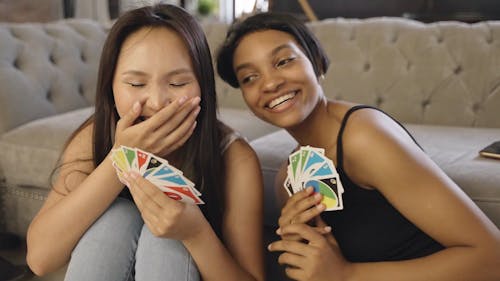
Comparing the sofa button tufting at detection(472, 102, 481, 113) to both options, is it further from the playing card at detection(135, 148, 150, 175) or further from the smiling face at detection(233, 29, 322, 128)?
the playing card at detection(135, 148, 150, 175)

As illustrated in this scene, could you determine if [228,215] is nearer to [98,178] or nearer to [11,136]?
[98,178]

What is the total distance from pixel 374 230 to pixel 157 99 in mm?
614

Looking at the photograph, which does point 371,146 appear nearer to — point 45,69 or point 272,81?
point 272,81

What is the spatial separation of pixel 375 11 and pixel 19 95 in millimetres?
3241

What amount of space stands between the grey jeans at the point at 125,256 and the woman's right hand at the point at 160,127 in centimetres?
20

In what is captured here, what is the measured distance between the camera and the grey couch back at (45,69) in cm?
247

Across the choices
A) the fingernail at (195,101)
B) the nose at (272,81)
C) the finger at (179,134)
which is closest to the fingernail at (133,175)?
the finger at (179,134)

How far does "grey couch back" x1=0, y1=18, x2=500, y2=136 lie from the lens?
2.42m

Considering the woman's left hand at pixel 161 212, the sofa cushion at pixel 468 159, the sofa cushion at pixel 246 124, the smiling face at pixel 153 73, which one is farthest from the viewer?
the sofa cushion at pixel 246 124

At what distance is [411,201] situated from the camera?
1.19 m

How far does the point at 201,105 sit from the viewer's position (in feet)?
4.48

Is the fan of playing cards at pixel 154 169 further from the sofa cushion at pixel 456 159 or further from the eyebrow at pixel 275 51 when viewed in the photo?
the sofa cushion at pixel 456 159

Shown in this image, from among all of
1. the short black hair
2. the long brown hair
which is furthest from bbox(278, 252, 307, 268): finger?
the short black hair

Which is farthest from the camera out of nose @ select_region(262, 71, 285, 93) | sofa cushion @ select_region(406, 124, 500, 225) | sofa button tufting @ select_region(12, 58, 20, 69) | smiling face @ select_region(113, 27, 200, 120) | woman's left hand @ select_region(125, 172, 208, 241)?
sofa button tufting @ select_region(12, 58, 20, 69)
